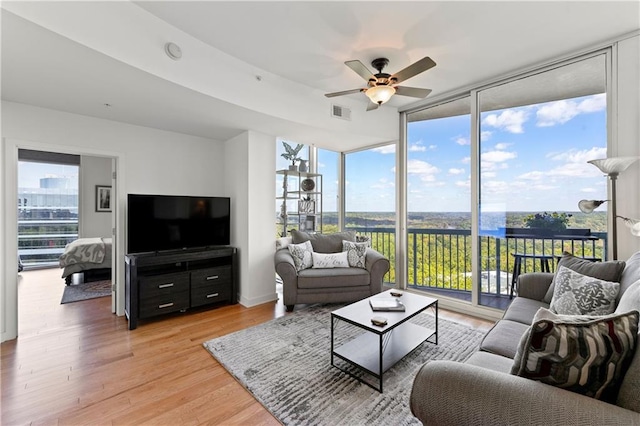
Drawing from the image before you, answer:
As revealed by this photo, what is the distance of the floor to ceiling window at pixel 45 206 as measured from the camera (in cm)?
564

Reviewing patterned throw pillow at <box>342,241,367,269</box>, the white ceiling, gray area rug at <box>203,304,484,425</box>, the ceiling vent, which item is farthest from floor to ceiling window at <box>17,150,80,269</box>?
patterned throw pillow at <box>342,241,367,269</box>

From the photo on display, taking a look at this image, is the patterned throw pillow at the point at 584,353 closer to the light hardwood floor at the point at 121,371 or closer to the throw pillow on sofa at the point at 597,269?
the throw pillow on sofa at the point at 597,269

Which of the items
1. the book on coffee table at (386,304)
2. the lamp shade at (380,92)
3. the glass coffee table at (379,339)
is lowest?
the glass coffee table at (379,339)

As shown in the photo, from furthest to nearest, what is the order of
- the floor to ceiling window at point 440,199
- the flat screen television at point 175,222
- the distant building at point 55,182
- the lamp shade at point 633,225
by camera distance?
1. the distant building at point 55,182
2. the floor to ceiling window at point 440,199
3. the flat screen television at point 175,222
4. the lamp shade at point 633,225

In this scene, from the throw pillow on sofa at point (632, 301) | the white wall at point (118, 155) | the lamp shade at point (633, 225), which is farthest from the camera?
the white wall at point (118, 155)

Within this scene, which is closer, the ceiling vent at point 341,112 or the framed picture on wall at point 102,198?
the ceiling vent at point 341,112

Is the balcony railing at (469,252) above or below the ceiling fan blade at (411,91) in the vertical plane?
below

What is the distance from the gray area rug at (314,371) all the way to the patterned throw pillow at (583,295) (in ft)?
2.81

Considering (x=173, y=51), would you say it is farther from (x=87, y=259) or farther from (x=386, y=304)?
(x=87, y=259)

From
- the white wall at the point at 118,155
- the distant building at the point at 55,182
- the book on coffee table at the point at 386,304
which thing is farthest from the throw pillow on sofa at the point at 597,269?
the distant building at the point at 55,182

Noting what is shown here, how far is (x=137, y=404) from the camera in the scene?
5.89ft

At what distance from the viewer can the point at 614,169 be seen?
7.34ft

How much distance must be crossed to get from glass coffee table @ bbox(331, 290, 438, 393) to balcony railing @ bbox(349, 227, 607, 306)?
1.37 metres

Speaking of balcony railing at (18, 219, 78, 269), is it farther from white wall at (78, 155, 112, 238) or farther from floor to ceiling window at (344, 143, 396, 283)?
floor to ceiling window at (344, 143, 396, 283)
